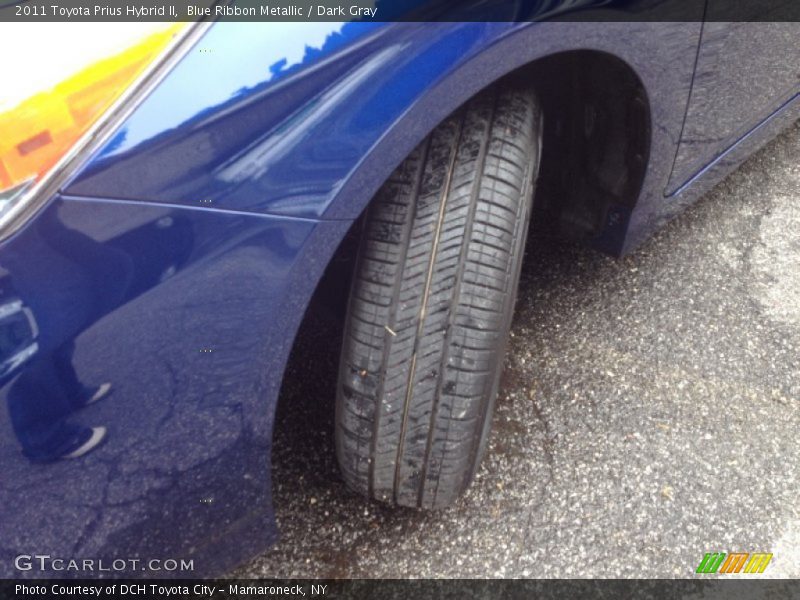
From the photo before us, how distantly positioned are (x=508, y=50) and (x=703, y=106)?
685 millimetres

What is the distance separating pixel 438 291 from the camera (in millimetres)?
1276

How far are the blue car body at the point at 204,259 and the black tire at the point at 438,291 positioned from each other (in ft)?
0.59

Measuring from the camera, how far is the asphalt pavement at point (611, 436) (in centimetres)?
151

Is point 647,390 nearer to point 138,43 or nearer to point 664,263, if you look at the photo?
point 664,263

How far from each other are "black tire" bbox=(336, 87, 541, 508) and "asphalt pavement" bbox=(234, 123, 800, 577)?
0.83 feet

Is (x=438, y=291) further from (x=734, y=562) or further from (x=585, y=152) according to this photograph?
(x=734, y=562)

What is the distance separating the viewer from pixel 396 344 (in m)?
1.29

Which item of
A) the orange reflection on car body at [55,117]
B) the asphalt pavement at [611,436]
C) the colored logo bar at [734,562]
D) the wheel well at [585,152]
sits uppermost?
the orange reflection on car body at [55,117]

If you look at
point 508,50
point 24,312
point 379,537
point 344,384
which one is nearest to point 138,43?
point 24,312

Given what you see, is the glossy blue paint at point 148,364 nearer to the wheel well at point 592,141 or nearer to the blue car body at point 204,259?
the blue car body at point 204,259

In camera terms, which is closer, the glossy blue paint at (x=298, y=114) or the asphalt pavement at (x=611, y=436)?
the glossy blue paint at (x=298, y=114)

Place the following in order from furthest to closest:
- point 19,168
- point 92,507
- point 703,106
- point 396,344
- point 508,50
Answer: point 703,106, point 396,344, point 508,50, point 92,507, point 19,168

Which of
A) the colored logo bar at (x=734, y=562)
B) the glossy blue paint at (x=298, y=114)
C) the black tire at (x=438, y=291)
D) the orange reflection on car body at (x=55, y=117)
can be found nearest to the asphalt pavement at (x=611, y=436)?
the colored logo bar at (x=734, y=562)

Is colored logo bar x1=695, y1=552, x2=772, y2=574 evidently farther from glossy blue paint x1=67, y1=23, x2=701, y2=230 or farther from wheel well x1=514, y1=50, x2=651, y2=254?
glossy blue paint x1=67, y1=23, x2=701, y2=230
